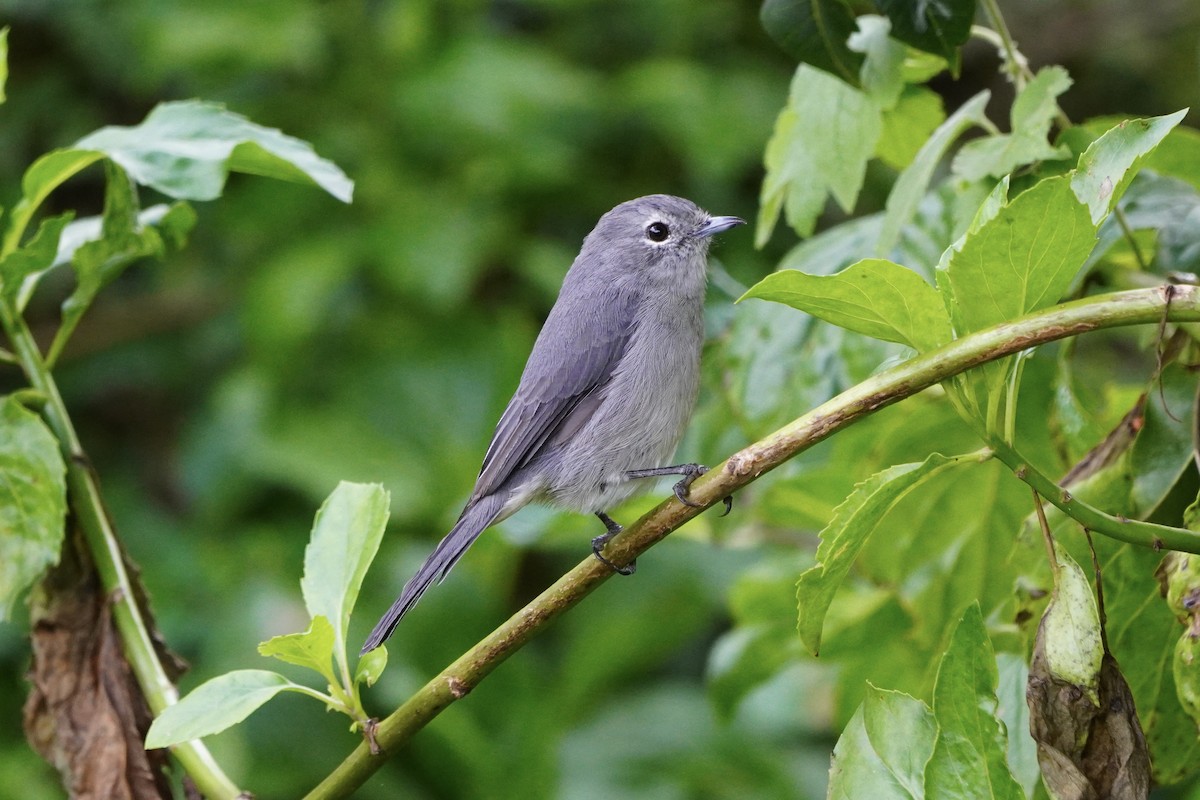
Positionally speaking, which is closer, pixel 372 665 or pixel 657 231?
pixel 372 665

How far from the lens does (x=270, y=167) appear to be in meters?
1.87

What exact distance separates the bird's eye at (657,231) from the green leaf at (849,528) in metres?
1.72

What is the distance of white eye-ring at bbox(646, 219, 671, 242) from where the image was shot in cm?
298

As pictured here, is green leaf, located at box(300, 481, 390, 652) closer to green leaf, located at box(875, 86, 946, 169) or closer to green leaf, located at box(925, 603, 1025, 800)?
green leaf, located at box(925, 603, 1025, 800)

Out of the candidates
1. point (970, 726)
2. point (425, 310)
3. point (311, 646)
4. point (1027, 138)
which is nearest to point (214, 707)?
point (311, 646)

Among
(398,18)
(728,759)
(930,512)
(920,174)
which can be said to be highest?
(398,18)

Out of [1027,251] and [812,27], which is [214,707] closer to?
[1027,251]

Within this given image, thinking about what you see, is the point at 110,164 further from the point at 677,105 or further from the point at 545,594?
the point at 677,105

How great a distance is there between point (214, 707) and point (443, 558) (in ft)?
3.02

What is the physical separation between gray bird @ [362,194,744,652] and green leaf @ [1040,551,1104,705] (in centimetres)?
109

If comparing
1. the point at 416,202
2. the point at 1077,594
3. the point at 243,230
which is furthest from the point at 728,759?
the point at 1077,594

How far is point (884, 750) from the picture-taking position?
133 centimetres

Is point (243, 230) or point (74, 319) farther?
point (243, 230)

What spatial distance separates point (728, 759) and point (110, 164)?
3.17 metres
